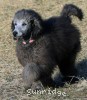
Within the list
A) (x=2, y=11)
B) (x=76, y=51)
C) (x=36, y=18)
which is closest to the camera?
(x=36, y=18)

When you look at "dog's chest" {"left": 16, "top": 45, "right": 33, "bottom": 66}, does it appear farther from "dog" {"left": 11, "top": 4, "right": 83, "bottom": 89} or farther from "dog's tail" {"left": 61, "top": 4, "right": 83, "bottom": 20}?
"dog's tail" {"left": 61, "top": 4, "right": 83, "bottom": 20}

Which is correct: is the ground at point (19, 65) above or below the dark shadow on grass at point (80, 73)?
above

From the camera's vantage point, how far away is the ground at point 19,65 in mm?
7039

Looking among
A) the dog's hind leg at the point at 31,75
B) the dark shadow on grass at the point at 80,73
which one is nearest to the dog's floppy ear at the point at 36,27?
the dog's hind leg at the point at 31,75

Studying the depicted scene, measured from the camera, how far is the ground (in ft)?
23.1

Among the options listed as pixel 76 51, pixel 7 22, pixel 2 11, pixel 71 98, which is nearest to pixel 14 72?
pixel 76 51

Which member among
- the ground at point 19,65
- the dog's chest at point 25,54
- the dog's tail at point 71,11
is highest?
the dog's tail at point 71,11

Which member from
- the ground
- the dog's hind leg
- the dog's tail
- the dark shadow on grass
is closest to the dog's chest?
the dog's hind leg

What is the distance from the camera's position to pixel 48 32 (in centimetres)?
743

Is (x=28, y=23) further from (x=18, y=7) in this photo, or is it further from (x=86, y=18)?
(x=18, y=7)

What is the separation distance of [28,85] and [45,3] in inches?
254

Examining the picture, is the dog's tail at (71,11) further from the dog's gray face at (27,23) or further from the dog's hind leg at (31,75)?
the dog's hind leg at (31,75)

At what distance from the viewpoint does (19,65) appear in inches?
352

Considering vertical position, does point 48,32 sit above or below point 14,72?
above
